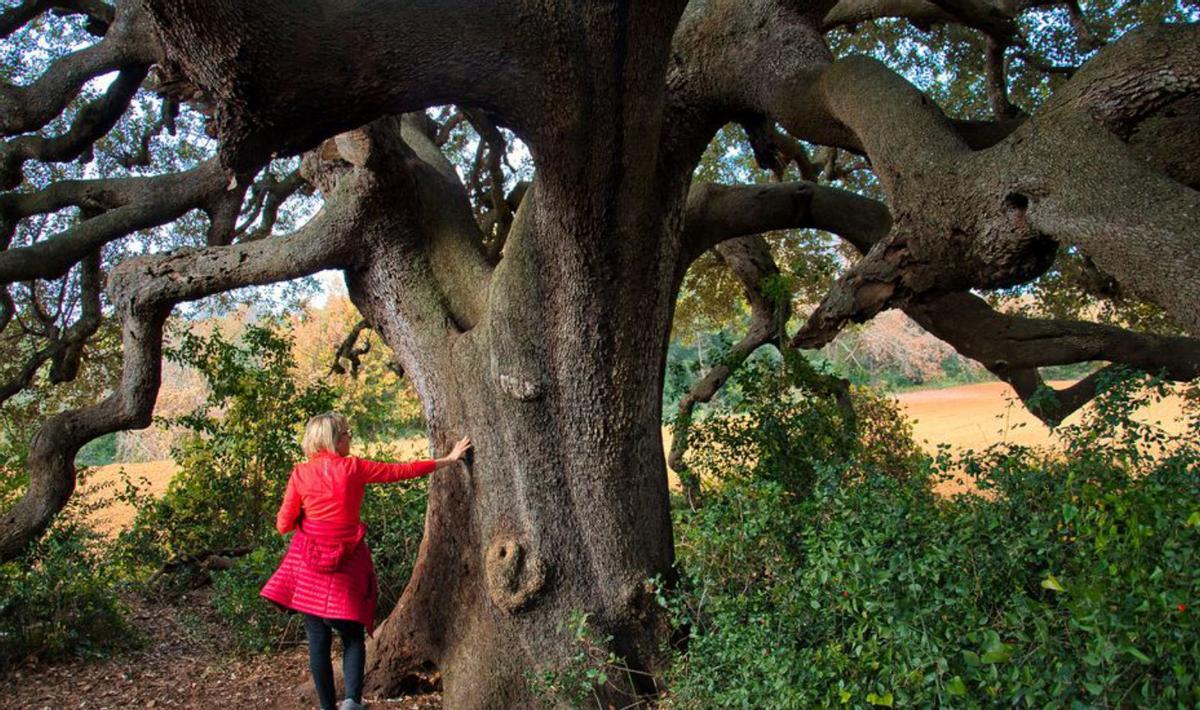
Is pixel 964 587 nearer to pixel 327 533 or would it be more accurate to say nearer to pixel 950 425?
pixel 327 533

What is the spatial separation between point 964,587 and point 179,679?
16.1 feet

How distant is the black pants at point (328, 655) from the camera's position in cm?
399

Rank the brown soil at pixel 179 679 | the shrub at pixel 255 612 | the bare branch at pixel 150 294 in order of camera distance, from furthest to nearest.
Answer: the shrub at pixel 255 612 → the brown soil at pixel 179 679 → the bare branch at pixel 150 294

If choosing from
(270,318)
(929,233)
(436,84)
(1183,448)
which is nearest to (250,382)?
(270,318)

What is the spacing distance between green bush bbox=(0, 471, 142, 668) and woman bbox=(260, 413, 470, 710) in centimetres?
261

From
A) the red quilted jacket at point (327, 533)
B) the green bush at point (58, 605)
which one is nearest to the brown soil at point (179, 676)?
the green bush at point (58, 605)

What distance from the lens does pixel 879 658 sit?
2670 millimetres

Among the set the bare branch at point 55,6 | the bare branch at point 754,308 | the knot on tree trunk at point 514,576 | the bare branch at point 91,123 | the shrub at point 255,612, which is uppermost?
the bare branch at point 55,6

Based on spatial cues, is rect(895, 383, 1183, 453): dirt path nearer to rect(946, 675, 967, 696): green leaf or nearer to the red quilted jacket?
the red quilted jacket

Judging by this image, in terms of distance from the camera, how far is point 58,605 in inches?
219

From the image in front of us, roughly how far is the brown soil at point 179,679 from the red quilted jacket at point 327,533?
94 centimetres

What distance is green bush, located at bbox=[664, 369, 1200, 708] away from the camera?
7.21 feet

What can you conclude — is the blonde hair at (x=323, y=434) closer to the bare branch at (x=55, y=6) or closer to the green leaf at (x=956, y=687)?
the green leaf at (x=956, y=687)

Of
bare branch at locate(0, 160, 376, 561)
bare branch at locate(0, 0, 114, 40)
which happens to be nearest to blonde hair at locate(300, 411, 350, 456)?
bare branch at locate(0, 160, 376, 561)
